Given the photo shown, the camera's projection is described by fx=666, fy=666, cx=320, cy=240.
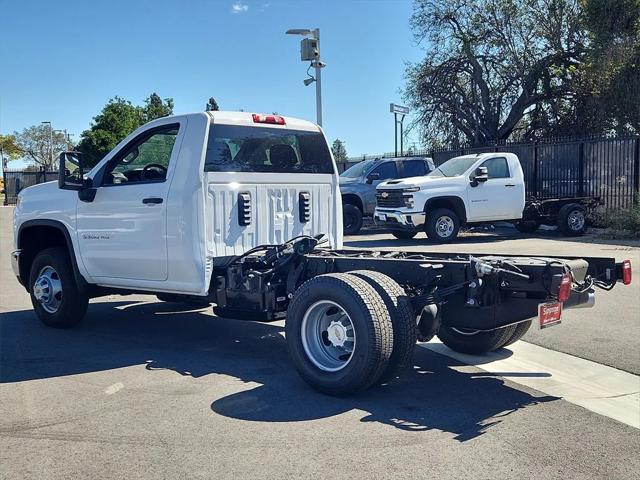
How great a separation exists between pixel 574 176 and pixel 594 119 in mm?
8593

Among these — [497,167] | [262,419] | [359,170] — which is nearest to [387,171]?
[359,170]

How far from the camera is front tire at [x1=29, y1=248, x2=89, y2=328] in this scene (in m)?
7.32

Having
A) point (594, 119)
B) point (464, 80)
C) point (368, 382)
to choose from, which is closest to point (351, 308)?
point (368, 382)

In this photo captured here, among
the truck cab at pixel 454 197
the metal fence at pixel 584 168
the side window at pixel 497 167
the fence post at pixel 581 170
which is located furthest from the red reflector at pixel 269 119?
the fence post at pixel 581 170

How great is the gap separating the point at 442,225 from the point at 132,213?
A: 10597mm

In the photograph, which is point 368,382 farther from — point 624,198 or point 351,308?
point 624,198

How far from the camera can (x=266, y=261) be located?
618 centimetres

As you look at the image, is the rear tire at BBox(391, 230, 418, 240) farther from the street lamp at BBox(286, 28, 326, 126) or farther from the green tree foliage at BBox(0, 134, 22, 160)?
the green tree foliage at BBox(0, 134, 22, 160)

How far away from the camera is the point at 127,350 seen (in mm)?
6617

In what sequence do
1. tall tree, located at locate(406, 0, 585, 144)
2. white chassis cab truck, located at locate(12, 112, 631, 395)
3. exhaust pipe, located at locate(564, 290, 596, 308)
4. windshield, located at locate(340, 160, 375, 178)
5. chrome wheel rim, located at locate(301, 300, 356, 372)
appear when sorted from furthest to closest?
tall tree, located at locate(406, 0, 585, 144) < windshield, located at locate(340, 160, 375, 178) < exhaust pipe, located at locate(564, 290, 596, 308) < chrome wheel rim, located at locate(301, 300, 356, 372) < white chassis cab truck, located at locate(12, 112, 631, 395)

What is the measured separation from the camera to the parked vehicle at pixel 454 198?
15773 mm

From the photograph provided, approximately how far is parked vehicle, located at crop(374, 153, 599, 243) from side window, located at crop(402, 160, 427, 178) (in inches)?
74.2

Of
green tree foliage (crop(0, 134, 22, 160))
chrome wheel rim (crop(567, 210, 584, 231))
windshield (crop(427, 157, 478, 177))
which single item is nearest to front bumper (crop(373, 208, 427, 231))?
windshield (crop(427, 157, 478, 177))

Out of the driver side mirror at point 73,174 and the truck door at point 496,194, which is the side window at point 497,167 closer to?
the truck door at point 496,194
